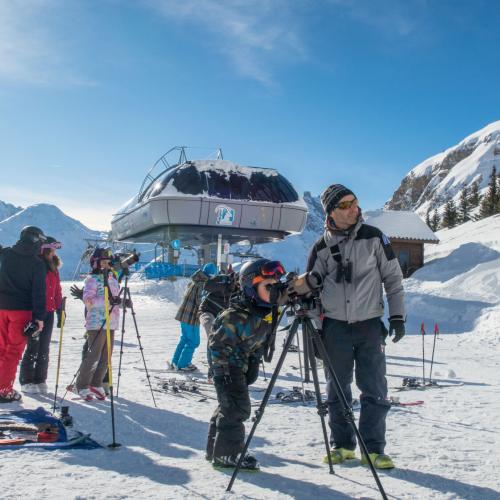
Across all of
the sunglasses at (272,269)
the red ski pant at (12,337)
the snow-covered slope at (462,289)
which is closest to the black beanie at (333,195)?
the sunglasses at (272,269)

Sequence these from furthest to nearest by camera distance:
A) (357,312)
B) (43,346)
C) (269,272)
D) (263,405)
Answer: (43,346) → (357,312) → (269,272) → (263,405)

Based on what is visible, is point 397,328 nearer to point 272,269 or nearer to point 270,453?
point 272,269

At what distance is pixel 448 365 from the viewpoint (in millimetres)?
10422

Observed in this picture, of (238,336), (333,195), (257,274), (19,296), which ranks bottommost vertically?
(238,336)

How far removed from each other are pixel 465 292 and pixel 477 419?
18377mm

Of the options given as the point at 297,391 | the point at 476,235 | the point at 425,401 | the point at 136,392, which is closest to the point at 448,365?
the point at 425,401

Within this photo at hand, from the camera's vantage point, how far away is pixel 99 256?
6570 millimetres

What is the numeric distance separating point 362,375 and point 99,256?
146 inches

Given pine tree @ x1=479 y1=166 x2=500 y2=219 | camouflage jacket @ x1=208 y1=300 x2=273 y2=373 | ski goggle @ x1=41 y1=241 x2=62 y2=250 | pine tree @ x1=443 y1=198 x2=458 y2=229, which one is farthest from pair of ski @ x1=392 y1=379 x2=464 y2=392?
pine tree @ x1=443 y1=198 x2=458 y2=229

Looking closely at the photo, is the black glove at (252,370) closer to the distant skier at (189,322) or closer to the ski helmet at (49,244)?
the distant skier at (189,322)

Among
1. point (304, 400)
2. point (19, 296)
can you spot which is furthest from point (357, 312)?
point (19, 296)

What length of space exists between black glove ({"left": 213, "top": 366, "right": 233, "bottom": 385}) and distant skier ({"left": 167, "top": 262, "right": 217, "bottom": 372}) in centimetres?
399

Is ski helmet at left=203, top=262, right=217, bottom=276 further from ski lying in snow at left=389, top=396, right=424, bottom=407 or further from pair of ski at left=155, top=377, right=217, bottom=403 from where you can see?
ski lying in snow at left=389, top=396, right=424, bottom=407

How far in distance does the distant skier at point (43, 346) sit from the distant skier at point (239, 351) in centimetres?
364
